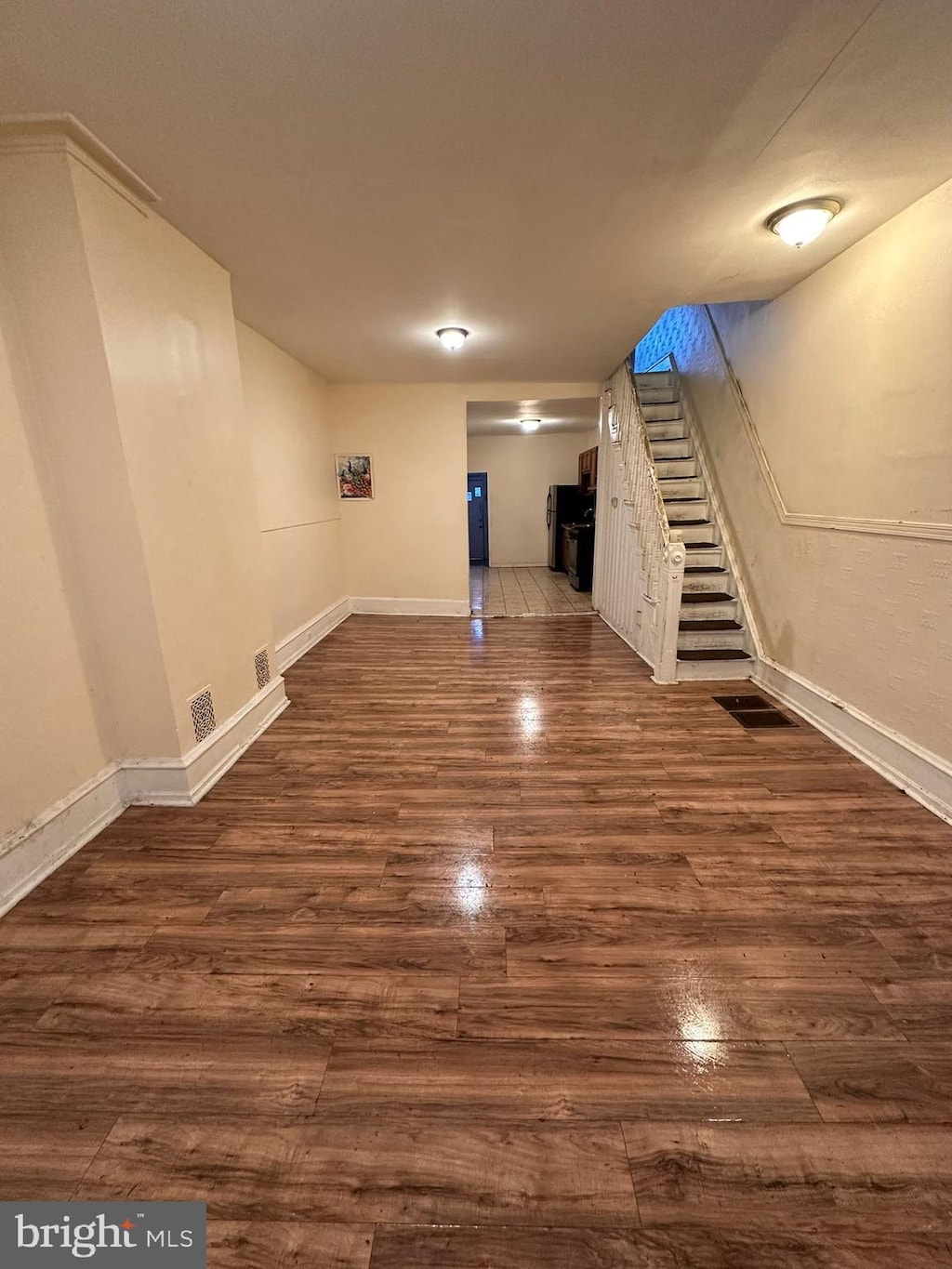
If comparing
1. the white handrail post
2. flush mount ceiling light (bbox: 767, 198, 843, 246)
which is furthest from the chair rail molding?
flush mount ceiling light (bbox: 767, 198, 843, 246)

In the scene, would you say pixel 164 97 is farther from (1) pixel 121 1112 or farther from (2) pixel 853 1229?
(2) pixel 853 1229

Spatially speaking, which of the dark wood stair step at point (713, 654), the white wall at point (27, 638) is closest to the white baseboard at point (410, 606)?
the dark wood stair step at point (713, 654)

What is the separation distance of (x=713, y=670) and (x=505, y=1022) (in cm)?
319

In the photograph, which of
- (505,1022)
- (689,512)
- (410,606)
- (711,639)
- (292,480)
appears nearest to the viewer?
(505,1022)

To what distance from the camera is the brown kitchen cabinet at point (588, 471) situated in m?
7.76

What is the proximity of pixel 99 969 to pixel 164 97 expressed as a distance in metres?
2.83

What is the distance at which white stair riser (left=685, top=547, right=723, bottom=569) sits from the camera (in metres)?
4.25

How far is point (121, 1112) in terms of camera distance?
3.68 ft

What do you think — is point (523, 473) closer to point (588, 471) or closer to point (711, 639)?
point (588, 471)

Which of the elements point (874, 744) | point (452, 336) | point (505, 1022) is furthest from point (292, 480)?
point (874, 744)

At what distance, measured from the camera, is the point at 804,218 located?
2.20 meters

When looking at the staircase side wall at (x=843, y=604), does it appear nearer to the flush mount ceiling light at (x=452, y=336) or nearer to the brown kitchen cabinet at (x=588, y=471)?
the flush mount ceiling light at (x=452, y=336)

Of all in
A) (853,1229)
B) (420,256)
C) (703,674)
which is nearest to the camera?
(853,1229)

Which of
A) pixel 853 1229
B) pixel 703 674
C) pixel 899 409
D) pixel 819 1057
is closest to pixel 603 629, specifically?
pixel 703 674
